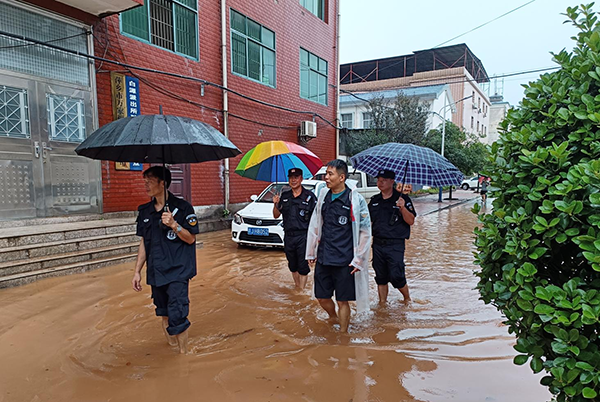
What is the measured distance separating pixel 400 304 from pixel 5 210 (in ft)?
22.3

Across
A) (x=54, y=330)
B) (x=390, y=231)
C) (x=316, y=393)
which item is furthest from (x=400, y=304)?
(x=54, y=330)

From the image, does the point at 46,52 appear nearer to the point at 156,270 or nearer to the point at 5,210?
the point at 5,210

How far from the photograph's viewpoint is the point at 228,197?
439 inches

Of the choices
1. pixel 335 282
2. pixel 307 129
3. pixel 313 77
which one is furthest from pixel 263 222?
pixel 313 77

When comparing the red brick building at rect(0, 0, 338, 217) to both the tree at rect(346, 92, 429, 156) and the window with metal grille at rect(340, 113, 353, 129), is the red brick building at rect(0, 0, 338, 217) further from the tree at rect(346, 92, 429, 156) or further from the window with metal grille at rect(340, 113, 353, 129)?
the window with metal grille at rect(340, 113, 353, 129)

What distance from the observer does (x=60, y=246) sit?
602 cm

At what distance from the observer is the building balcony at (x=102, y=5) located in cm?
702

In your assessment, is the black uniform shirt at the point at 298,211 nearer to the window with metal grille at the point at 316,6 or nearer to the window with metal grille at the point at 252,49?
the window with metal grille at the point at 252,49

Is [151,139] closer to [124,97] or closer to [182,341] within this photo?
[182,341]

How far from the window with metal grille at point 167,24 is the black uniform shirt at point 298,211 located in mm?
6294

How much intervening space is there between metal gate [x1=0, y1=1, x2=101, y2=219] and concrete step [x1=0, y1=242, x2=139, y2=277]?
1648 millimetres

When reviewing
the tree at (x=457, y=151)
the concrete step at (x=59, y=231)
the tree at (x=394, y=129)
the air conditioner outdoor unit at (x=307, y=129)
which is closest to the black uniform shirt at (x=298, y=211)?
the concrete step at (x=59, y=231)

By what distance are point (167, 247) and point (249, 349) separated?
122 centimetres

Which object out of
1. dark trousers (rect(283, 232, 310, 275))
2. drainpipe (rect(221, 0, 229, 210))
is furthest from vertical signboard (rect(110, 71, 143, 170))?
dark trousers (rect(283, 232, 310, 275))
